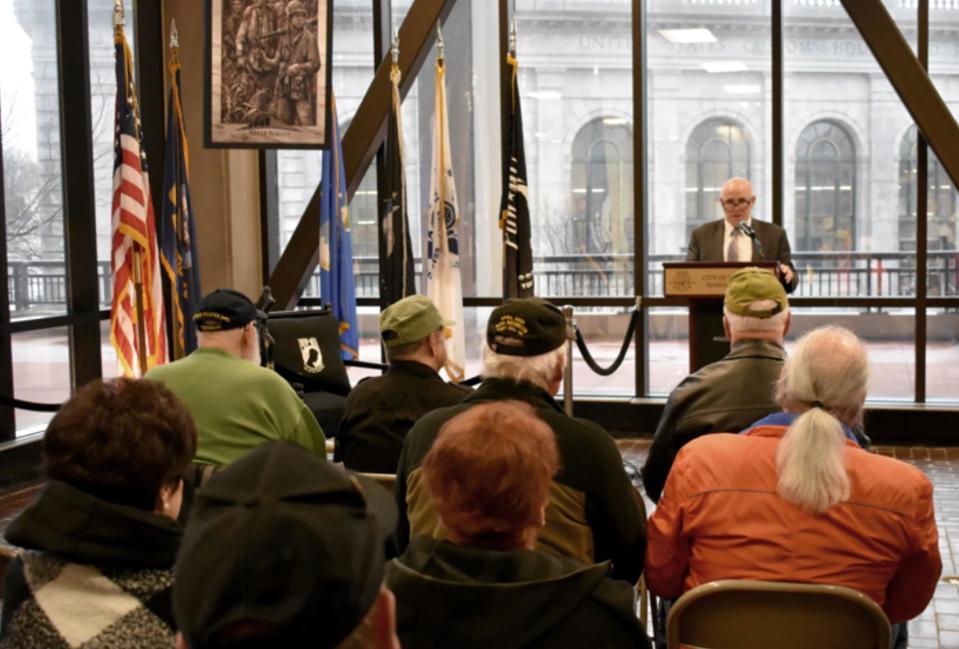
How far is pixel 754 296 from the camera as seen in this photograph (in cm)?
346

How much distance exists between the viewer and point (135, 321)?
6.43 metres

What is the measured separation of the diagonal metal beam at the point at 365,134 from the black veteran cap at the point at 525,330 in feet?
16.4

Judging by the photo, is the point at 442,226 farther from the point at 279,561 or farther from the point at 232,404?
the point at 279,561

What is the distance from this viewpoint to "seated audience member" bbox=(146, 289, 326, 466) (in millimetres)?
3209

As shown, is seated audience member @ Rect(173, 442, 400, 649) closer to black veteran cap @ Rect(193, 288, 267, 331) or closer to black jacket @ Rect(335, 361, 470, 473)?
black jacket @ Rect(335, 361, 470, 473)

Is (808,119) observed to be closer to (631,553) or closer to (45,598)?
(631,553)

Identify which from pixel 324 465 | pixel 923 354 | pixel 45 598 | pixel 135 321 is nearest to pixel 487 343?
pixel 45 598

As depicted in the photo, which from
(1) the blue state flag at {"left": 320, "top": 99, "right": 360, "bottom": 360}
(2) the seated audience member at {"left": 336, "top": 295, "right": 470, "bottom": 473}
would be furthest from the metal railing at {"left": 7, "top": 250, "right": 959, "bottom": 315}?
(2) the seated audience member at {"left": 336, "top": 295, "right": 470, "bottom": 473}

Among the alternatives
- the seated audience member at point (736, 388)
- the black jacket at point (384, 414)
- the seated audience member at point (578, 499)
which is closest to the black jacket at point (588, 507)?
the seated audience member at point (578, 499)

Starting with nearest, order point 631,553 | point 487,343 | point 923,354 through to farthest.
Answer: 1. point 631,553
2. point 487,343
3. point 923,354

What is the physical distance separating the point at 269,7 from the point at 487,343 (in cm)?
450

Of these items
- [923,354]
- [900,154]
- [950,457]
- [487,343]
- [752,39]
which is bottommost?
[950,457]

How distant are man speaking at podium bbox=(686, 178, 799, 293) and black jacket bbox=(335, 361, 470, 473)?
11.3ft

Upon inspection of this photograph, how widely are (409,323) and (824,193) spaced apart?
5064 mm
